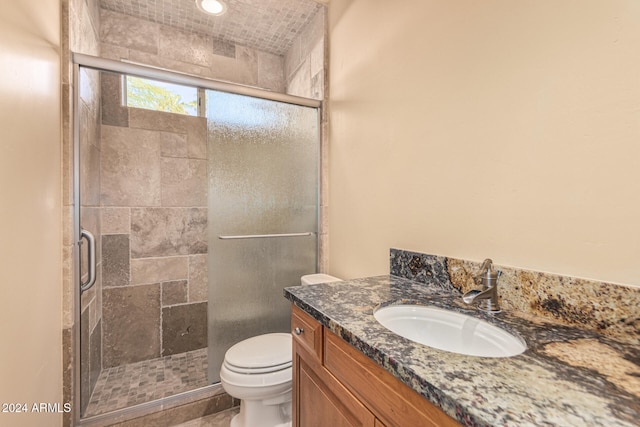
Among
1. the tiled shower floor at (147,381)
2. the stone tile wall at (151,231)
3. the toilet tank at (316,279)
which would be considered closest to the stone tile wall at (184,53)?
the stone tile wall at (151,231)

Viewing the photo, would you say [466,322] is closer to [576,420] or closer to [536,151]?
[576,420]

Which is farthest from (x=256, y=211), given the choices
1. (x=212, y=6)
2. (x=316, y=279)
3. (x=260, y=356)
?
(x=212, y=6)

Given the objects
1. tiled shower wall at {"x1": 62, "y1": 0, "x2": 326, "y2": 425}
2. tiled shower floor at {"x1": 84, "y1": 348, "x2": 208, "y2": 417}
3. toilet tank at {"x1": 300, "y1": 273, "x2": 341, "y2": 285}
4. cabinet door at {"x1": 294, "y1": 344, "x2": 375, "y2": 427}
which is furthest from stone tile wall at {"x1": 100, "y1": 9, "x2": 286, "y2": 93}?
cabinet door at {"x1": 294, "y1": 344, "x2": 375, "y2": 427}

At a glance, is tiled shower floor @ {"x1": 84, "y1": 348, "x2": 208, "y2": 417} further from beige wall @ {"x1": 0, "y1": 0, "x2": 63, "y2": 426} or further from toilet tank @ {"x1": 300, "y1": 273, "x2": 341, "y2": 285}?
toilet tank @ {"x1": 300, "y1": 273, "x2": 341, "y2": 285}

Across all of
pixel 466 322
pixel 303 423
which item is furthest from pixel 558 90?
pixel 303 423

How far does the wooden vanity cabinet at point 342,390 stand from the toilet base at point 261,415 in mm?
466

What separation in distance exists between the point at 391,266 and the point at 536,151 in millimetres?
782

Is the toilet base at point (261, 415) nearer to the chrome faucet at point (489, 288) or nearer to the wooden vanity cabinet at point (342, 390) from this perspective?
the wooden vanity cabinet at point (342, 390)

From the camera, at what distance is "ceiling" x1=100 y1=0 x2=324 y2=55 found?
2.12m

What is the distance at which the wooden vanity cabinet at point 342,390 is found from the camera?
613mm

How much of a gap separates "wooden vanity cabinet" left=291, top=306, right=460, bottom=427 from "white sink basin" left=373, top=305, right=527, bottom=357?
0.59 feet

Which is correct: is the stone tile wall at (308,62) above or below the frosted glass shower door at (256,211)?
above

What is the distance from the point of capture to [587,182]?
31.0 inches

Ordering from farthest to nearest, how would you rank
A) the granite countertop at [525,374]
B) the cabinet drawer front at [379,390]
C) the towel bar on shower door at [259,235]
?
1. the towel bar on shower door at [259,235]
2. the cabinet drawer front at [379,390]
3. the granite countertop at [525,374]
